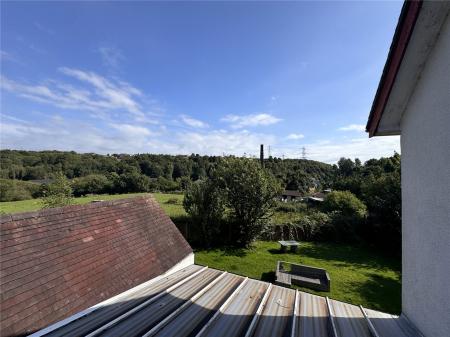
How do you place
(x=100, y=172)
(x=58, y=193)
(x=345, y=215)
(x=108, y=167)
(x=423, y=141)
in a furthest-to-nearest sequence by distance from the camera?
(x=108, y=167) < (x=100, y=172) < (x=345, y=215) < (x=58, y=193) < (x=423, y=141)

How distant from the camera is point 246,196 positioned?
19.8m

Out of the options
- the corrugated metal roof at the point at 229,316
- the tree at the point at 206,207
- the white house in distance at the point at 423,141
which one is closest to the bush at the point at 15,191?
the tree at the point at 206,207

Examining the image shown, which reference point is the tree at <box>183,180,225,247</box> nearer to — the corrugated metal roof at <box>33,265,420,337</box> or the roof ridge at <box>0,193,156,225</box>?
the roof ridge at <box>0,193,156,225</box>

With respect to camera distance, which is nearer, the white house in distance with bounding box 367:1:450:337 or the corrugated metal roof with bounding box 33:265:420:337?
the white house in distance with bounding box 367:1:450:337

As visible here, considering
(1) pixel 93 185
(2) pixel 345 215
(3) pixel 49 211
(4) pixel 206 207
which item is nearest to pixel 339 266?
(2) pixel 345 215

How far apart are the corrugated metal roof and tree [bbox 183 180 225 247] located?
12139mm

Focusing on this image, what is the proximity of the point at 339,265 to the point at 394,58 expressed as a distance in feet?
54.1

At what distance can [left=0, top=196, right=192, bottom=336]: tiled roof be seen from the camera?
5035mm

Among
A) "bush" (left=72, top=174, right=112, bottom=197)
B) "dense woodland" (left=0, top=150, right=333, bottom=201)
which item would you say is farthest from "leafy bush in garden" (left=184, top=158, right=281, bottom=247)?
"bush" (left=72, top=174, right=112, bottom=197)

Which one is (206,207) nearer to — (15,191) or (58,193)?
(58,193)

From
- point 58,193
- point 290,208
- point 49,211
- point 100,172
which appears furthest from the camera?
point 100,172

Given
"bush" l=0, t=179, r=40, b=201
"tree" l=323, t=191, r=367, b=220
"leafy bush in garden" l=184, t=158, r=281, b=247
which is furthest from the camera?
"bush" l=0, t=179, r=40, b=201

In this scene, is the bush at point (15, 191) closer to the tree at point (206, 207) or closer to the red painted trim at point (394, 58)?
the tree at point (206, 207)

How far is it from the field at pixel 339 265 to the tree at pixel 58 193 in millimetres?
8288
